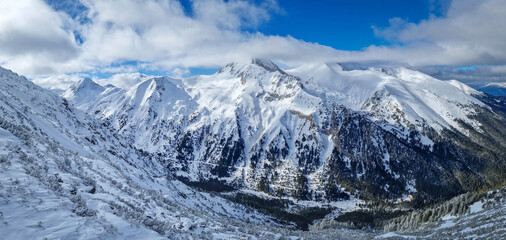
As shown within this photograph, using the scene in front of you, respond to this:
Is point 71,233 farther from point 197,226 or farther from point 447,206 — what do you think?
point 447,206

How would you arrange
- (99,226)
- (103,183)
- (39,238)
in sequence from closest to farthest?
(39,238)
(99,226)
(103,183)

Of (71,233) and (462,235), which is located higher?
(71,233)

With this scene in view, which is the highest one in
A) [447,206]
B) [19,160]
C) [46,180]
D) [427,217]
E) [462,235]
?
[19,160]

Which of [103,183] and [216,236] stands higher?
[103,183]

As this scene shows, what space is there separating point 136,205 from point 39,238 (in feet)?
35.1

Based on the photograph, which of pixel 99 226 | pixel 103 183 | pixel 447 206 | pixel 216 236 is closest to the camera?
pixel 99 226

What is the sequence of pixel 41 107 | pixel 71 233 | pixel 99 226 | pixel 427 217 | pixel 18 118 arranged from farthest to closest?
pixel 427 217 → pixel 41 107 → pixel 18 118 → pixel 99 226 → pixel 71 233

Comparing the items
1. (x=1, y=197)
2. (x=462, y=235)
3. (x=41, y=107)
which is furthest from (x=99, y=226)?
(x=41, y=107)

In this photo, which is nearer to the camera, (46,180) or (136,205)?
(46,180)

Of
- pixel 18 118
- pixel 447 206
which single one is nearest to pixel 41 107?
pixel 18 118

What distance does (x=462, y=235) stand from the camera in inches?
1674

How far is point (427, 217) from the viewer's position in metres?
96.8

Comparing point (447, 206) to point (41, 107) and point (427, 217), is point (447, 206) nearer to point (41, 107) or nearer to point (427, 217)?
point (427, 217)

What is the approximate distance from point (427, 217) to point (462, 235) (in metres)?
64.6
